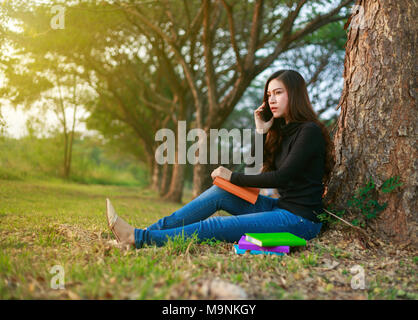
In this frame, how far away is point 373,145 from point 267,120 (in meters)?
1.05

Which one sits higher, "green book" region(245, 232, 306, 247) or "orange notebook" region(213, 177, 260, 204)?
"orange notebook" region(213, 177, 260, 204)

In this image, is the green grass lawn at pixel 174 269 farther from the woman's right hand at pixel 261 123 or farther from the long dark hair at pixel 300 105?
the woman's right hand at pixel 261 123

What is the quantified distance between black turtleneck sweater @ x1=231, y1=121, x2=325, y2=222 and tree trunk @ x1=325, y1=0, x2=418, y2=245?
39 cm

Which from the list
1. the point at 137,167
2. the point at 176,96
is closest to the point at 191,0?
the point at 176,96

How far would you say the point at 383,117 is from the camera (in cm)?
312

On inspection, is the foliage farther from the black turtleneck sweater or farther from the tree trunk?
the black turtleneck sweater

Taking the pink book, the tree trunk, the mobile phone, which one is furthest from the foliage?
the mobile phone

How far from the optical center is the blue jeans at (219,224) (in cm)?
291

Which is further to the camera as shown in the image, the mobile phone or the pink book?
the mobile phone

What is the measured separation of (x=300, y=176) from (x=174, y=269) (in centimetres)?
138

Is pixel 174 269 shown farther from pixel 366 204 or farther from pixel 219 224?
pixel 366 204

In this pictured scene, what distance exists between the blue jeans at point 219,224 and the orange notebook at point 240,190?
0.08 meters

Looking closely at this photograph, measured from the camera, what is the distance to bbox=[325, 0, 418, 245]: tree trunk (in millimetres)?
2975

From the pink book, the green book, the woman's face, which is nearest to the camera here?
the green book
